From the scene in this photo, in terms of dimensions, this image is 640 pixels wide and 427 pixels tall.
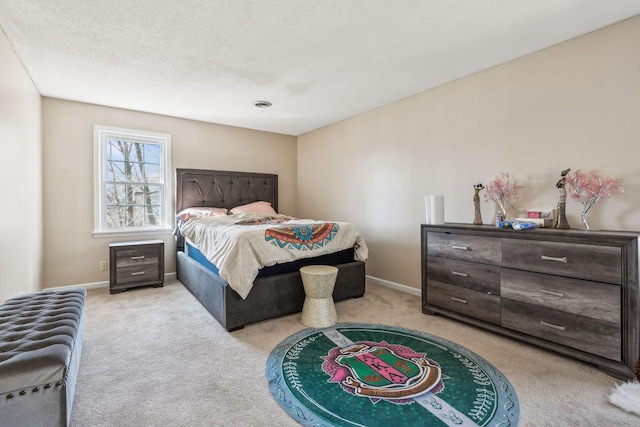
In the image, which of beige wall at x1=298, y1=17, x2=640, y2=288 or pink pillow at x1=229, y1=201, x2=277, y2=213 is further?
pink pillow at x1=229, y1=201, x2=277, y2=213

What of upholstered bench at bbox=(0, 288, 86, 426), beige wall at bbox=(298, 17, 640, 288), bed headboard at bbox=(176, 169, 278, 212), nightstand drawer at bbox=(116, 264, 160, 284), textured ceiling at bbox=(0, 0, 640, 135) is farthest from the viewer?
bed headboard at bbox=(176, 169, 278, 212)

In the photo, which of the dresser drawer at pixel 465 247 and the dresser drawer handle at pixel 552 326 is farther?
the dresser drawer at pixel 465 247

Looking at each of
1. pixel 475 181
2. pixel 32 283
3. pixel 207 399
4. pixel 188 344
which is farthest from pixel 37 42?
pixel 475 181

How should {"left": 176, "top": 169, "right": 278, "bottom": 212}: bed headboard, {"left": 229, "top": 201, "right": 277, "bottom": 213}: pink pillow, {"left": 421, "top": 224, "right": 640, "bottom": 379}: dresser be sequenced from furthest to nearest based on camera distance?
{"left": 229, "top": 201, "right": 277, "bottom": 213}: pink pillow, {"left": 176, "top": 169, "right": 278, "bottom": 212}: bed headboard, {"left": 421, "top": 224, "right": 640, "bottom": 379}: dresser

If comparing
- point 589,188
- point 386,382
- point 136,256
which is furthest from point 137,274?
point 589,188

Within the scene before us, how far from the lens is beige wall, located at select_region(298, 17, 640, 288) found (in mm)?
2127

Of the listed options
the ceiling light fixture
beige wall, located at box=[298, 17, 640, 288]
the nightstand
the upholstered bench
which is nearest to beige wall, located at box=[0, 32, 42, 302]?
the nightstand

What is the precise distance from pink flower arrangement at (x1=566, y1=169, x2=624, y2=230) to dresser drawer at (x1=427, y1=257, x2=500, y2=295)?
2.42 feet

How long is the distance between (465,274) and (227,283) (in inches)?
80.2

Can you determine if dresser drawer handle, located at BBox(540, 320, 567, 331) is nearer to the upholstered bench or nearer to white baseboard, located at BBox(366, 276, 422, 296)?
white baseboard, located at BBox(366, 276, 422, 296)

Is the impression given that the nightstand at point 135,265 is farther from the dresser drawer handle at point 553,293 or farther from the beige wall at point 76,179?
the dresser drawer handle at point 553,293

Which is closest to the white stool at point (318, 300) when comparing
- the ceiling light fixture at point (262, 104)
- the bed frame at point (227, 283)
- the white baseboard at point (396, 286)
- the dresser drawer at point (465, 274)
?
the bed frame at point (227, 283)

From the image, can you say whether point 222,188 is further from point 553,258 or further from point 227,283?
point 553,258

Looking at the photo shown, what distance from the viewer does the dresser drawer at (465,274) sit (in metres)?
2.39
